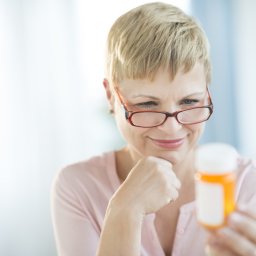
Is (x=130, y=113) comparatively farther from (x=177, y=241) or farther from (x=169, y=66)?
(x=177, y=241)

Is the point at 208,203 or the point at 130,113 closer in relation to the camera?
the point at 208,203

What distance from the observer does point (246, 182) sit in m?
1.50

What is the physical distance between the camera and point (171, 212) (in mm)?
1548

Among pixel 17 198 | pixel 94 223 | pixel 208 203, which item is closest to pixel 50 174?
pixel 17 198

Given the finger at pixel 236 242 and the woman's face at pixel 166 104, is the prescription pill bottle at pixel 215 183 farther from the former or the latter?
the woman's face at pixel 166 104

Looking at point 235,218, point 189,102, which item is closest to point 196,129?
point 189,102

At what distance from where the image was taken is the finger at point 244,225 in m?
0.88

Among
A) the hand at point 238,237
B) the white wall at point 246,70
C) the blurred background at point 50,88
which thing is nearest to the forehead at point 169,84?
the hand at point 238,237

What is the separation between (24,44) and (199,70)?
1.16 metres

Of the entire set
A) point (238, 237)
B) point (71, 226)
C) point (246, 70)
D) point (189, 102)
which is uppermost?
point (189, 102)

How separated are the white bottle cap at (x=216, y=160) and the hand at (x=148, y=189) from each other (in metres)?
0.41

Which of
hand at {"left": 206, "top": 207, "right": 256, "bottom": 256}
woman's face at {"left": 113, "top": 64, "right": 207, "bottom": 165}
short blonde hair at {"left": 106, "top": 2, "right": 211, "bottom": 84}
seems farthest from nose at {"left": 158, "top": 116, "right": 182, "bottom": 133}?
hand at {"left": 206, "top": 207, "right": 256, "bottom": 256}

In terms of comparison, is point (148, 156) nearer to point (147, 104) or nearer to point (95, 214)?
point (147, 104)

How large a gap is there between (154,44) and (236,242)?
59cm
